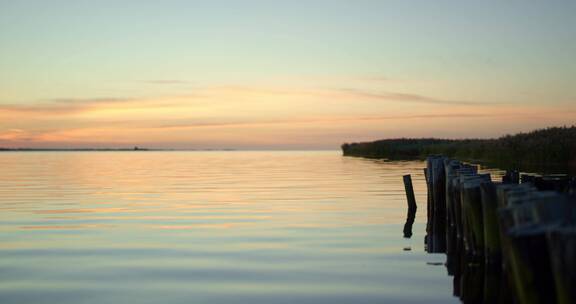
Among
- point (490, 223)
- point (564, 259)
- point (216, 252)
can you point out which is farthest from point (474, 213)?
point (216, 252)

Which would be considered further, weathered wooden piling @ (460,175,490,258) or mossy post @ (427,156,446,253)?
mossy post @ (427,156,446,253)

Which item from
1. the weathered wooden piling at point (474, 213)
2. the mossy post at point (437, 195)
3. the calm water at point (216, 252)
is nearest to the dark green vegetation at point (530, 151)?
the calm water at point (216, 252)

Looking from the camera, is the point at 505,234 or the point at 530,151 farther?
the point at 530,151

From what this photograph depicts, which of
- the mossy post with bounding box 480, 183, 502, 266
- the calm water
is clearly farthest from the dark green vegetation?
the mossy post with bounding box 480, 183, 502, 266

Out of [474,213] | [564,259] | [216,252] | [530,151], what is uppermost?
[530,151]

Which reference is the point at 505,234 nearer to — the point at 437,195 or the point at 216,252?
the point at 216,252

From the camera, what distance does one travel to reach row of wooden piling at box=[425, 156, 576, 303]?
569 centimetres

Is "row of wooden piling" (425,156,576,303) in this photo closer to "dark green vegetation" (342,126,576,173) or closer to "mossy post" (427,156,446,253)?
"mossy post" (427,156,446,253)

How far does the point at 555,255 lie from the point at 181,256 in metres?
9.48

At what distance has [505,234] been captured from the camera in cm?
680

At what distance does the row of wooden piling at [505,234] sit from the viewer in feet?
18.7

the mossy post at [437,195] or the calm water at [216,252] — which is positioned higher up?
the mossy post at [437,195]

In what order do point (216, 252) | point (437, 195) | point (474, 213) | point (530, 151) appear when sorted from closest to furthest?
point (474, 213) → point (216, 252) → point (437, 195) → point (530, 151)

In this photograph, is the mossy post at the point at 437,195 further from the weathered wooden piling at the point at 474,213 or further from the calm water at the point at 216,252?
the weathered wooden piling at the point at 474,213
